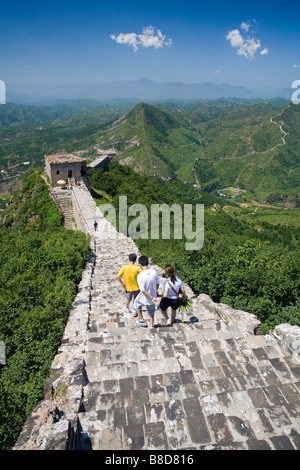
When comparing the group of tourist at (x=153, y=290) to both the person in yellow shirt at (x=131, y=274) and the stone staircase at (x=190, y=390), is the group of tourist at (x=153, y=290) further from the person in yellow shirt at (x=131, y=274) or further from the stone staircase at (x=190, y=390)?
the stone staircase at (x=190, y=390)

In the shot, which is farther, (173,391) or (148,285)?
(148,285)

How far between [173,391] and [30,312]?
210 inches

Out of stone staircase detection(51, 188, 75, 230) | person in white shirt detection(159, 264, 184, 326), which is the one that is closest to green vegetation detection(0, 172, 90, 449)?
person in white shirt detection(159, 264, 184, 326)

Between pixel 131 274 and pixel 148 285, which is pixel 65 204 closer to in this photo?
pixel 131 274

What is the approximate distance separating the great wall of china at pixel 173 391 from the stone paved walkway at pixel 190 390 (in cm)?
1

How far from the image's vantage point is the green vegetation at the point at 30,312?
5.44 meters

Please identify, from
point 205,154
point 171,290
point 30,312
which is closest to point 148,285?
point 171,290

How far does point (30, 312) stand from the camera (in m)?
8.12

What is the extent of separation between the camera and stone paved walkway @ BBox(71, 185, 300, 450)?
363cm

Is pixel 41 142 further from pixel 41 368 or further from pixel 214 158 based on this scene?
pixel 41 368

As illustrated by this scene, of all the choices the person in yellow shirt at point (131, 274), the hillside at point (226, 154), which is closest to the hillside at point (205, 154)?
the hillside at point (226, 154)

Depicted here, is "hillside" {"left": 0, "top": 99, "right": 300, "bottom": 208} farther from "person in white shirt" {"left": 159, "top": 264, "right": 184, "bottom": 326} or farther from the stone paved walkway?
the stone paved walkway

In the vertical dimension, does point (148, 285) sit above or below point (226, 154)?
below

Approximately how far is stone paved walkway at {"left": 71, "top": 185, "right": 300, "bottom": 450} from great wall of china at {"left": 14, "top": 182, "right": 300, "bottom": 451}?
1 cm
